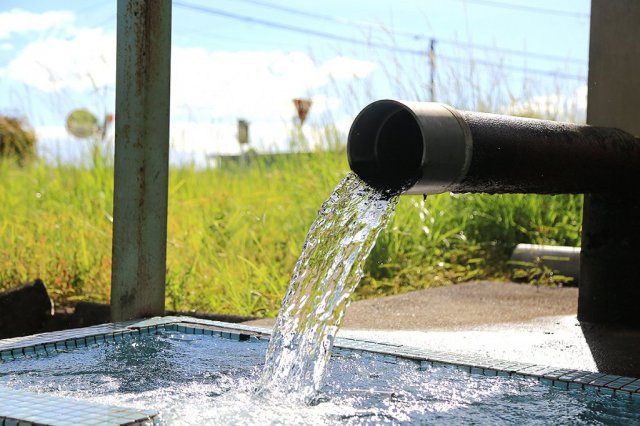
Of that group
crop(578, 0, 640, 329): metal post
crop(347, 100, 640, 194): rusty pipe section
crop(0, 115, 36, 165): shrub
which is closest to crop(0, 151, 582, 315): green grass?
crop(0, 115, 36, 165): shrub

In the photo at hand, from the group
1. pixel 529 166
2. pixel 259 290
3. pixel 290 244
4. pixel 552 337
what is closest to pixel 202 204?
pixel 290 244

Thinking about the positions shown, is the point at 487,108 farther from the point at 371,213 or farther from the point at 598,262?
the point at 371,213

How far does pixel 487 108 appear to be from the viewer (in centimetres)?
750

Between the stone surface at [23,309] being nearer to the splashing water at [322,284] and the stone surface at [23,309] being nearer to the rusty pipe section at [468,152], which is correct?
the splashing water at [322,284]

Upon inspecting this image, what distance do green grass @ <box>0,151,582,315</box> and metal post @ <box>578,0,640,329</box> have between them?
6.26 feet

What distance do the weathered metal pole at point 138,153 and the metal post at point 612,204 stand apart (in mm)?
2094

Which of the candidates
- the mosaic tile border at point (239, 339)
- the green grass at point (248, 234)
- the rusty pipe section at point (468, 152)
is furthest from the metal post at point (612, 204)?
the green grass at point (248, 234)

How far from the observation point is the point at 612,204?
4027 millimetres

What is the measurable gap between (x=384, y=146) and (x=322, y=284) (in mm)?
802

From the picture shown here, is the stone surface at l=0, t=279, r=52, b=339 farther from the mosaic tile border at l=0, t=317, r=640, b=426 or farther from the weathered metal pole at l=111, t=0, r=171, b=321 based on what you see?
the mosaic tile border at l=0, t=317, r=640, b=426

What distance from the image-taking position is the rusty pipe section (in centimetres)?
255

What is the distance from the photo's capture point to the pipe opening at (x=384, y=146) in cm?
276

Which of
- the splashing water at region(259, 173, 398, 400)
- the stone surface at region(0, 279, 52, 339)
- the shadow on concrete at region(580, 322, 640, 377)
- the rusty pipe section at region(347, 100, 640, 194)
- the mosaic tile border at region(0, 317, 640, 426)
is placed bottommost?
the stone surface at region(0, 279, 52, 339)

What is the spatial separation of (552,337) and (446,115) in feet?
5.62
